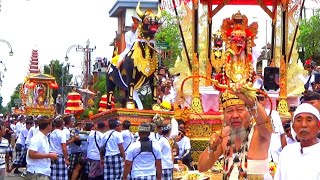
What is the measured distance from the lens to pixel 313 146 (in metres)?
6.16

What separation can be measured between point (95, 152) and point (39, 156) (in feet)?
11.9

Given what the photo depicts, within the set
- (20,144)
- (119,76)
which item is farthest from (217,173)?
(20,144)

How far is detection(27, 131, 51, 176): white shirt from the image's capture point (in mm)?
12141

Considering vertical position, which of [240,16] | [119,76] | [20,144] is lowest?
[20,144]

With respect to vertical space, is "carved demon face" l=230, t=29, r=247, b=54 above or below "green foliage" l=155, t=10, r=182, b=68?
below

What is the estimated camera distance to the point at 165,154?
12.9m

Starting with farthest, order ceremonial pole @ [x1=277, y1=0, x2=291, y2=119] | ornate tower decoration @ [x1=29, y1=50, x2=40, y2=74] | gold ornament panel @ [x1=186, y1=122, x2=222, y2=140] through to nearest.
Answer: ornate tower decoration @ [x1=29, y1=50, x2=40, y2=74] < ceremonial pole @ [x1=277, y1=0, x2=291, y2=119] < gold ornament panel @ [x1=186, y1=122, x2=222, y2=140]

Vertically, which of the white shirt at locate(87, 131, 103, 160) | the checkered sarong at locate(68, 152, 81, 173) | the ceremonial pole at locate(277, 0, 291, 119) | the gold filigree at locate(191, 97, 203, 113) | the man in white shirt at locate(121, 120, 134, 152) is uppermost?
the ceremonial pole at locate(277, 0, 291, 119)

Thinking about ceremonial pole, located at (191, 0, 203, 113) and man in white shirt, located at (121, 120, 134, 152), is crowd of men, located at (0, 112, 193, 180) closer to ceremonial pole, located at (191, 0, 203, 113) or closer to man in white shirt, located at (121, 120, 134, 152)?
man in white shirt, located at (121, 120, 134, 152)

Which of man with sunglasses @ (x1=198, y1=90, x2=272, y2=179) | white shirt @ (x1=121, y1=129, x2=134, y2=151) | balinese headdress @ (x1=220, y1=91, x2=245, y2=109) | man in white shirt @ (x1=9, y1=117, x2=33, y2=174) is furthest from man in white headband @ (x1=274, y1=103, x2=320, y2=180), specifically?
man in white shirt @ (x1=9, y1=117, x2=33, y2=174)

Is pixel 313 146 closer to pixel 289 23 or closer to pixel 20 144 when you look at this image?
pixel 289 23

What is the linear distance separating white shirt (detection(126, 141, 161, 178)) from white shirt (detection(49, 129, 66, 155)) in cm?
266

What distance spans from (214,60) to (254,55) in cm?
90

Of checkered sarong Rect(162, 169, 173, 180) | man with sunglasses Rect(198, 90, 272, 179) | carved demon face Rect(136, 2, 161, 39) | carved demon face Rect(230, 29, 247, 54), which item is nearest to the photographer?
man with sunglasses Rect(198, 90, 272, 179)
